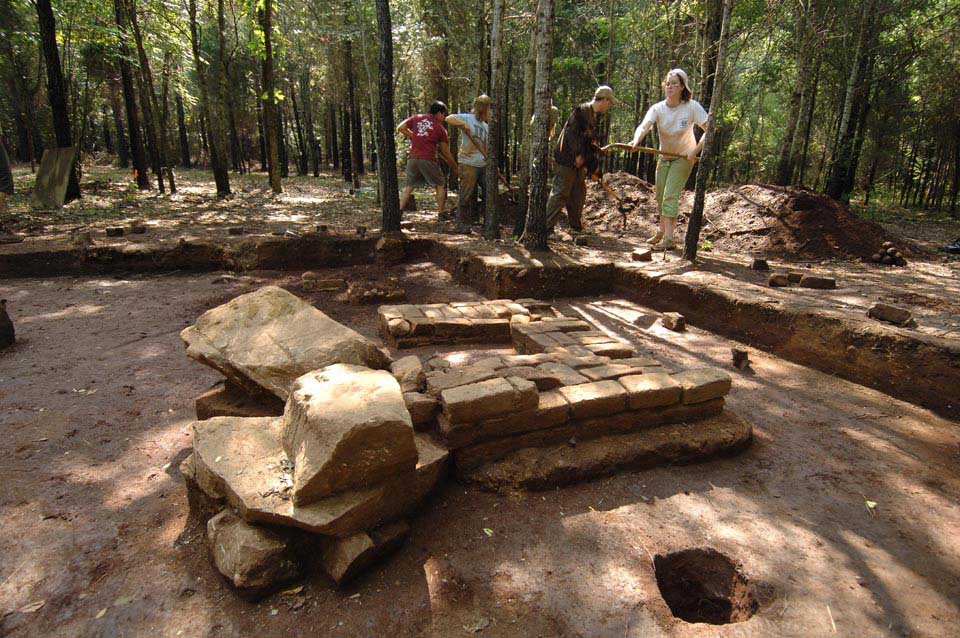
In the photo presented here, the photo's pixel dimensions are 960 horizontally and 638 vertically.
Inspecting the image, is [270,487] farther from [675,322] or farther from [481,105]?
[481,105]

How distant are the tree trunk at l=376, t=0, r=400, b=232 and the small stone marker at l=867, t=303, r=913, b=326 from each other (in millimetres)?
5767

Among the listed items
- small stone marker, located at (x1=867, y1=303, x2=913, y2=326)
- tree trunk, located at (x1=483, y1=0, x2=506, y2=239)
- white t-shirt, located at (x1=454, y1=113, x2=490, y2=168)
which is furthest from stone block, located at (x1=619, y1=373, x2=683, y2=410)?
white t-shirt, located at (x1=454, y1=113, x2=490, y2=168)

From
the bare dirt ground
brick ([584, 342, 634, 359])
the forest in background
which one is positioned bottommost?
the bare dirt ground

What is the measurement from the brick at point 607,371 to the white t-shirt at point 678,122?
4.11 meters

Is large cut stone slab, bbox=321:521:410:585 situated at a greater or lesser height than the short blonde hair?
lesser

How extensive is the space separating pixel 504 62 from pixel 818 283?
12.2 meters

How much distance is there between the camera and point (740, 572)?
2.01 metres

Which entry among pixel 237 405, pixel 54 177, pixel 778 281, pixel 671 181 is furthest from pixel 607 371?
pixel 54 177

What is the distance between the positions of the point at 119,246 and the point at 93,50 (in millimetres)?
15610

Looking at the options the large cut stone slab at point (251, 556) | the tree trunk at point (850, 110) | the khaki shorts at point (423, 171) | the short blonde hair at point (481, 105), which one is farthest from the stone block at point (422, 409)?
the tree trunk at point (850, 110)

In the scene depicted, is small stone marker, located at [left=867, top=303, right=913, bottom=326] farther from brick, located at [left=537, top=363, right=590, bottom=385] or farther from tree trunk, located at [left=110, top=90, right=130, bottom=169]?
tree trunk, located at [left=110, top=90, right=130, bottom=169]

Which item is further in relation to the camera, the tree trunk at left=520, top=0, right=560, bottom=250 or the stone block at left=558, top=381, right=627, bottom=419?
the tree trunk at left=520, top=0, right=560, bottom=250

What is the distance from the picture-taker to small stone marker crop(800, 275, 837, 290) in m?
5.04

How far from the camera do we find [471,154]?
28.4ft
